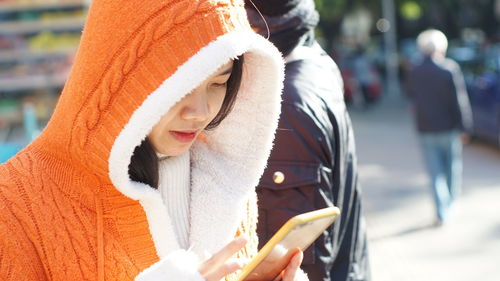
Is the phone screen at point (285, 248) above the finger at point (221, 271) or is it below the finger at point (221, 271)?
below

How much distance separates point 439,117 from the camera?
305 inches

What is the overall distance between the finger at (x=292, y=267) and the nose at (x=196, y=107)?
0.33m

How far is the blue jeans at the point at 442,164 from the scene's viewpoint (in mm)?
7789

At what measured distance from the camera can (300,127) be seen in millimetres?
2236

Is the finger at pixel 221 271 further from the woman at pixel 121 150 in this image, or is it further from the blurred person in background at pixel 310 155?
the blurred person in background at pixel 310 155

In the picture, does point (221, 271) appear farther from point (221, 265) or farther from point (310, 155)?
point (310, 155)

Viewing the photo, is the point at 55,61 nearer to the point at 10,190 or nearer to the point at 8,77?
the point at 8,77

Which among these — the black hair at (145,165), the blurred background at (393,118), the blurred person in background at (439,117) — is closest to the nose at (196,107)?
the black hair at (145,165)

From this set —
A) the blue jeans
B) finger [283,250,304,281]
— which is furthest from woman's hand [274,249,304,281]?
the blue jeans

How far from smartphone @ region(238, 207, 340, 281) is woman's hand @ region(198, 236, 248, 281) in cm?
5

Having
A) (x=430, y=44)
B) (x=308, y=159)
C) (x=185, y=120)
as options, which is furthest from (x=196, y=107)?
(x=430, y=44)

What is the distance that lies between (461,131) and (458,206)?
1.04 metres

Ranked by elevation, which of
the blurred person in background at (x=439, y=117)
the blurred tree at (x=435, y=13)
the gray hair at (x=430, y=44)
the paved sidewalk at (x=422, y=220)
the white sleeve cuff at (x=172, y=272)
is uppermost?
the white sleeve cuff at (x=172, y=272)

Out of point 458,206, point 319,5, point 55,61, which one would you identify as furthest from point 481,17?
point 458,206
